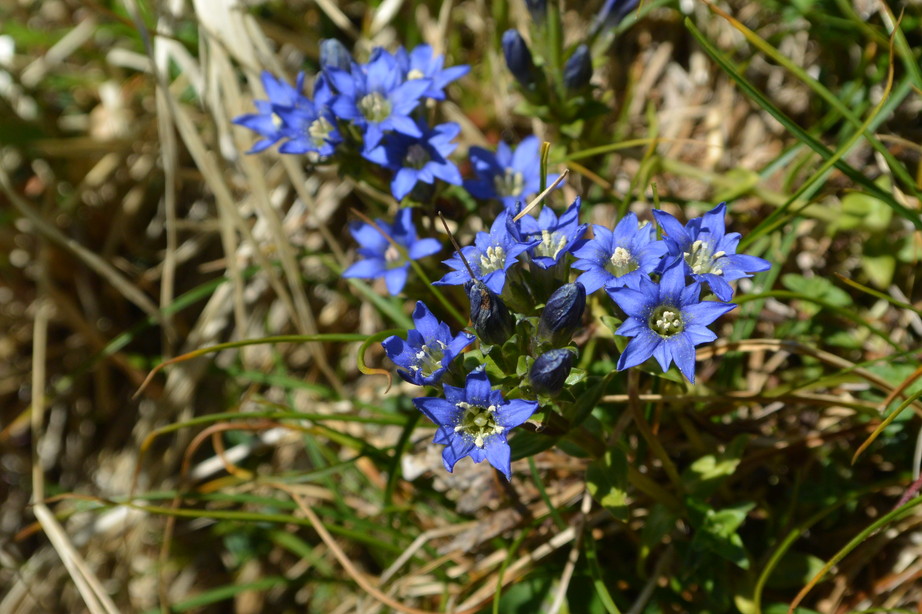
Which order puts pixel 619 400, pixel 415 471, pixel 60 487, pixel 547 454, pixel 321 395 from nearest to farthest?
1. pixel 619 400
2. pixel 547 454
3. pixel 415 471
4. pixel 321 395
5. pixel 60 487

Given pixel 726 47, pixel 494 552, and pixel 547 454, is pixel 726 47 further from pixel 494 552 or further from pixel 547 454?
pixel 494 552

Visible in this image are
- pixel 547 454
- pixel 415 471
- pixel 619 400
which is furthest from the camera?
pixel 415 471

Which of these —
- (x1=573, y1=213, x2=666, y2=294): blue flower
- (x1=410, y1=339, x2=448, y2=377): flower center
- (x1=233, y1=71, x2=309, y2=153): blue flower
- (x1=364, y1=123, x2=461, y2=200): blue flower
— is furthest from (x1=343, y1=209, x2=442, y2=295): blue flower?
(x1=573, y1=213, x2=666, y2=294): blue flower

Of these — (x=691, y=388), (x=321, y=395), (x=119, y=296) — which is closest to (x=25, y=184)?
(x=119, y=296)

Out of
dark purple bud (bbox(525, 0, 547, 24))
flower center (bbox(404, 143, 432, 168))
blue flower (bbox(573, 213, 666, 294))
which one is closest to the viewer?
blue flower (bbox(573, 213, 666, 294))

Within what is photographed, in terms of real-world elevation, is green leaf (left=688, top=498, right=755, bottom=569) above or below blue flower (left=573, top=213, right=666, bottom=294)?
below

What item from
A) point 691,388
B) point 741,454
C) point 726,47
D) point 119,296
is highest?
point 726,47

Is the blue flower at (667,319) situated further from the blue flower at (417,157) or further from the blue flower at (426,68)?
the blue flower at (426,68)

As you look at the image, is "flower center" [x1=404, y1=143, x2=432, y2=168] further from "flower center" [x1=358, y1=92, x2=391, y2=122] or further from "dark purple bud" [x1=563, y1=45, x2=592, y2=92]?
"dark purple bud" [x1=563, y1=45, x2=592, y2=92]
